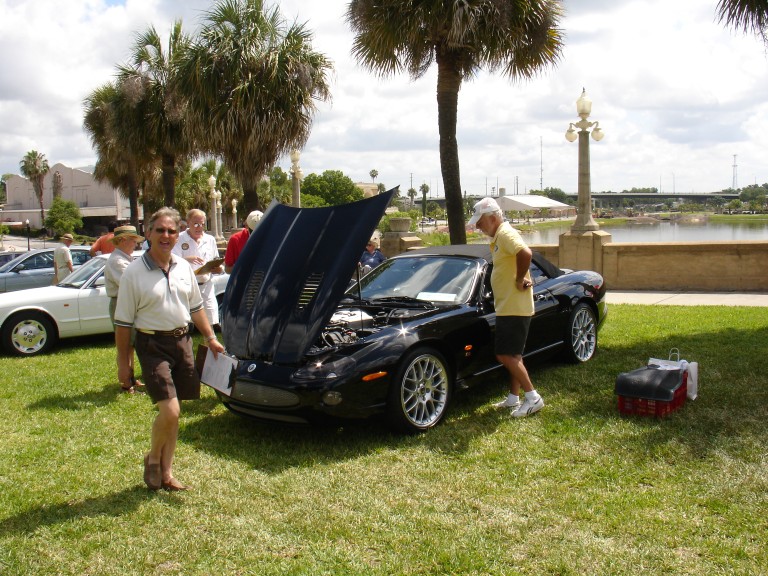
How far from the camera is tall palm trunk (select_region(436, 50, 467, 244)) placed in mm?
11734

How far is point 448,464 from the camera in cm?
443

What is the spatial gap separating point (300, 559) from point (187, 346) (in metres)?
1.51

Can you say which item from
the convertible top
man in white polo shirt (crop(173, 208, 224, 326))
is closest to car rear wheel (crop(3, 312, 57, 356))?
man in white polo shirt (crop(173, 208, 224, 326))

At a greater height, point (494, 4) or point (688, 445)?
point (494, 4)

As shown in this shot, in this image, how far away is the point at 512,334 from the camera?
5.33 m

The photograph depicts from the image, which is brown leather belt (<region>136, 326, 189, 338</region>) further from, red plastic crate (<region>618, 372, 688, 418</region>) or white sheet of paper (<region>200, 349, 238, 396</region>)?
red plastic crate (<region>618, 372, 688, 418</region>)

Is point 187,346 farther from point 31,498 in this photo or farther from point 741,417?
point 741,417

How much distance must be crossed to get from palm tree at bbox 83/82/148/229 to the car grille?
1616 cm

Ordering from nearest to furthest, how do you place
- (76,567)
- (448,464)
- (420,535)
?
1. (76,567)
2. (420,535)
3. (448,464)

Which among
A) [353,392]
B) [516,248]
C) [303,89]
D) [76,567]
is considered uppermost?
[303,89]

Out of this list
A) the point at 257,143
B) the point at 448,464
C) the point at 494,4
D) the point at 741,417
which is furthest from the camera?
the point at 257,143

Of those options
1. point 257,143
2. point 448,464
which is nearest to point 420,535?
point 448,464

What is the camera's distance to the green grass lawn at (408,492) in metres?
3.24

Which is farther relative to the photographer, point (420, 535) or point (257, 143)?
point (257, 143)
